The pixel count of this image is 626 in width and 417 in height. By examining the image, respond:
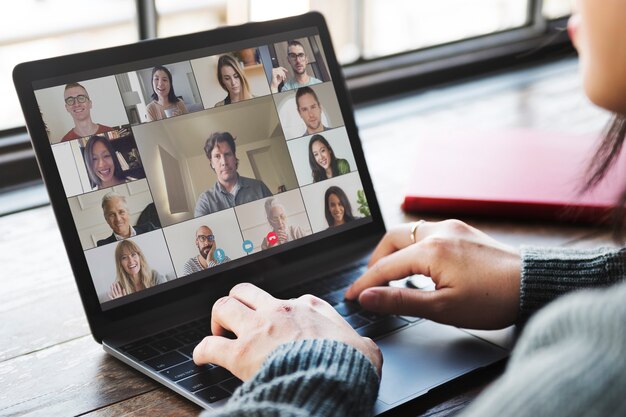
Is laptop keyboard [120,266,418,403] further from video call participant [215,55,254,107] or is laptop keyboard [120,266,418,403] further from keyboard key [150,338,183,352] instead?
video call participant [215,55,254,107]

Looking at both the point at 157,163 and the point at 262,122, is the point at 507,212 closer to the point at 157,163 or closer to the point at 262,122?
the point at 262,122

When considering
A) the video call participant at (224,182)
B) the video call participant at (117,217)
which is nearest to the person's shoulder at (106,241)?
the video call participant at (117,217)

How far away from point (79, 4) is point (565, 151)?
241 cm

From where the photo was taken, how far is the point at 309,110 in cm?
106

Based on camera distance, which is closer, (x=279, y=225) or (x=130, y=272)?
(x=130, y=272)

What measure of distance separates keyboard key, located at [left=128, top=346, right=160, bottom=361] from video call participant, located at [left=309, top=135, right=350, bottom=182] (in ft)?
1.04

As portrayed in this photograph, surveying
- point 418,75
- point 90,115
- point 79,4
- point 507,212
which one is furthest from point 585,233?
point 79,4

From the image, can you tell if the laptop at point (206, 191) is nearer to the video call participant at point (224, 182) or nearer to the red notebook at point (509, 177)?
the video call participant at point (224, 182)

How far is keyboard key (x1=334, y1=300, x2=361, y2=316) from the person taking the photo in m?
0.93

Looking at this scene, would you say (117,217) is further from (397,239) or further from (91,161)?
(397,239)

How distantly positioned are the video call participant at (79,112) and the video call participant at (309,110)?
0.86 feet

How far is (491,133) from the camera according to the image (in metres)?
1.48

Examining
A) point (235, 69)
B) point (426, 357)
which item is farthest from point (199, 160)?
point (426, 357)

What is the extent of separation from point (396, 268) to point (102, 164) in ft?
1.20
